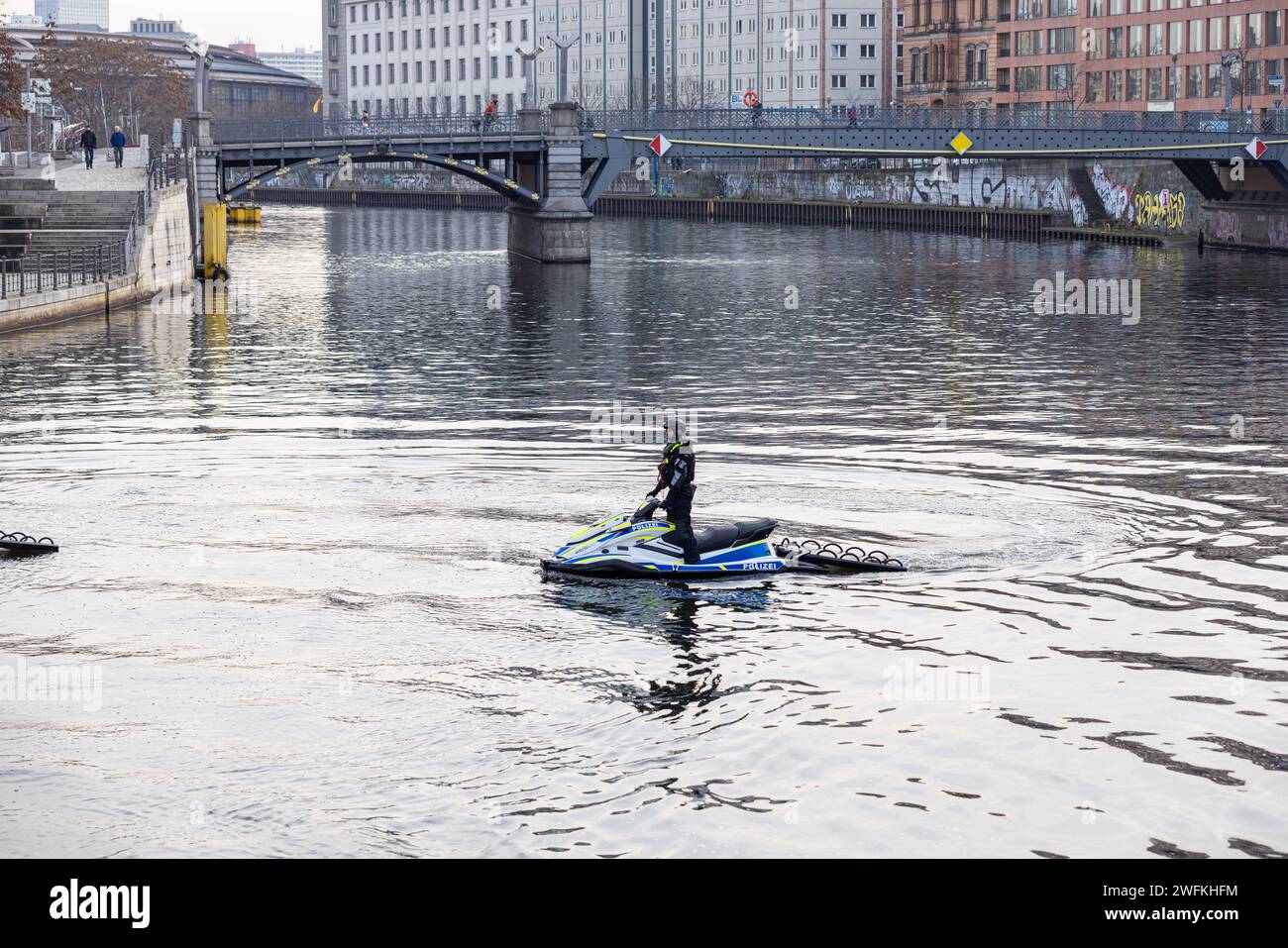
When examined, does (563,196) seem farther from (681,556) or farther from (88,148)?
(681,556)

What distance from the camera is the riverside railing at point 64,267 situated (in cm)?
6069

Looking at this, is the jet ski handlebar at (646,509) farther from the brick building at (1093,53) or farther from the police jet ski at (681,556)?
the brick building at (1093,53)

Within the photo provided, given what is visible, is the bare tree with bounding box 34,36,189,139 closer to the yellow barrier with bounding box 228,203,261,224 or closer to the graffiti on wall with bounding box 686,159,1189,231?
the yellow barrier with bounding box 228,203,261,224

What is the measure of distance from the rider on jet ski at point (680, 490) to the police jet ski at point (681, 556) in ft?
0.35

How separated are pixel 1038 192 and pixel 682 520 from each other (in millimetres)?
119057

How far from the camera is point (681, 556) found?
24906mm

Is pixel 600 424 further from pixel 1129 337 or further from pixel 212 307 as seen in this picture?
pixel 212 307

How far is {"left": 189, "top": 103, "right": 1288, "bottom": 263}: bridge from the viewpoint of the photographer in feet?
315

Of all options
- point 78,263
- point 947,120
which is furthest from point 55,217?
point 947,120

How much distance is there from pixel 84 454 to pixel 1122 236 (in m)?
92.3

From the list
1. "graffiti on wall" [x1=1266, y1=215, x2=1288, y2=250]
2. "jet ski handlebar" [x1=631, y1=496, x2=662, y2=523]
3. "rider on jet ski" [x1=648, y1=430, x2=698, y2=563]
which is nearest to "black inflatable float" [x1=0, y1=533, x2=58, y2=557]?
"jet ski handlebar" [x1=631, y1=496, x2=662, y2=523]

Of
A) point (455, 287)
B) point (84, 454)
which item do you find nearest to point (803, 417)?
point (84, 454)

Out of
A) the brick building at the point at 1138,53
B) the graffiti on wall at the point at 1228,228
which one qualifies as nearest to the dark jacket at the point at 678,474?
the graffiti on wall at the point at 1228,228

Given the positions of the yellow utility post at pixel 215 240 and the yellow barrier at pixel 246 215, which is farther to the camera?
the yellow barrier at pixel 246 215
